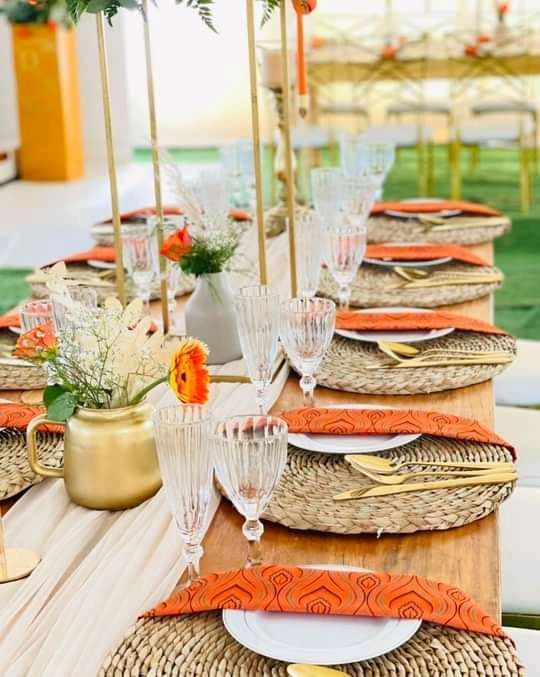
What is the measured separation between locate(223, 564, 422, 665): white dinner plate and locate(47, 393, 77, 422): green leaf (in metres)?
0.36

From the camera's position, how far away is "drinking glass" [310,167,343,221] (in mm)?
2389

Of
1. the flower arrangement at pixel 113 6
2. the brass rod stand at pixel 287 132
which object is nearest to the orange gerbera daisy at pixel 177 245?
the brass rod stand at pixel 287 132

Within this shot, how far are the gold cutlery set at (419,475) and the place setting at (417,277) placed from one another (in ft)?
2.19

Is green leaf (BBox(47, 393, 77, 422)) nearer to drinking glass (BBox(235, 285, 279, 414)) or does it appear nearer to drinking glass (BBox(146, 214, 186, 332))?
drinking glass (BBox(235, 285, 279, 414))

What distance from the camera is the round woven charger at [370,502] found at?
1.28 m

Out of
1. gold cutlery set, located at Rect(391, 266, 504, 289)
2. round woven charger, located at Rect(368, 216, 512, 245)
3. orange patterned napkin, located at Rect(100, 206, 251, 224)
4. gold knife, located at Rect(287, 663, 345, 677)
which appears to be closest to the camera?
gold knife, located at Rect(287, 663, 345, 677)

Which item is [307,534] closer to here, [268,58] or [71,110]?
[268,58]

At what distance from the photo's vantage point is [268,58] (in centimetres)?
285

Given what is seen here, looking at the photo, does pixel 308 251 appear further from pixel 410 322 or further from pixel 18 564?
pixel 18 564

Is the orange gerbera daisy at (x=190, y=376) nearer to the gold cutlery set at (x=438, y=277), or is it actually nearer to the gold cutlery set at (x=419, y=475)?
the gold cutlery set at (x=419, y=475)

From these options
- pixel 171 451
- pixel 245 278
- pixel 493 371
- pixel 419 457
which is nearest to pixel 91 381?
pixel 171 451

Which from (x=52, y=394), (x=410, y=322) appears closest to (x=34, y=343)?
(x=52, y=394)

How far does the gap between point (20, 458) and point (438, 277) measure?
1071 millimetres

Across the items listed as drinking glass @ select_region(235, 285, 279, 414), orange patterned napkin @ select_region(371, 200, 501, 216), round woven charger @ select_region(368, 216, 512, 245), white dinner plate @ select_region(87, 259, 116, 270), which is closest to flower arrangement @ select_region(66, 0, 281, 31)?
drinking glass @ select_region(235, 285, 279, 414)
